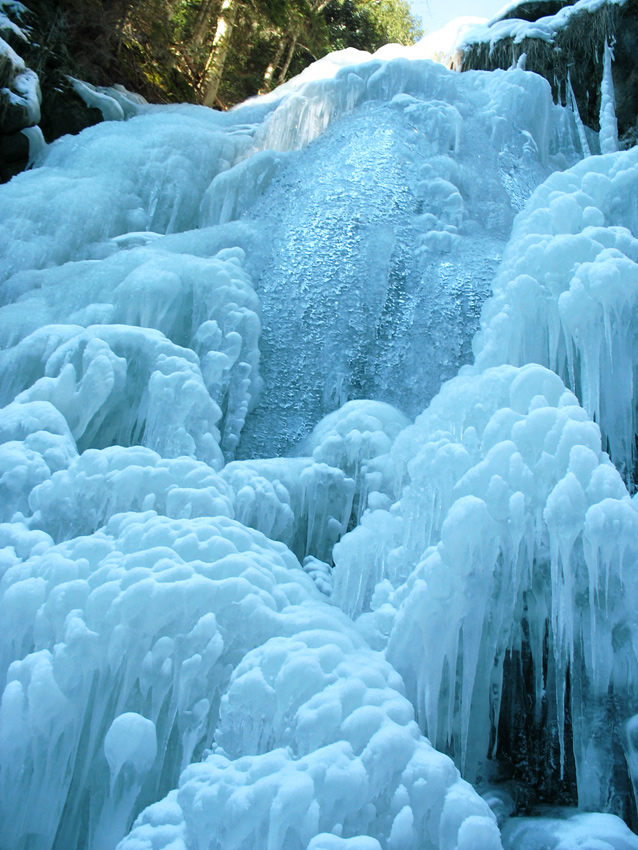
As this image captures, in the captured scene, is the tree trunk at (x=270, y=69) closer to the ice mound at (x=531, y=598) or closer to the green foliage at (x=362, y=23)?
the green foliage at (x=362, y=23)

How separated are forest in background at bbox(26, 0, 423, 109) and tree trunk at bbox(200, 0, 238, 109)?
13 mm

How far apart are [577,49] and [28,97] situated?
18.2 ft

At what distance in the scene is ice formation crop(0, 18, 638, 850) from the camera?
2.18 metres

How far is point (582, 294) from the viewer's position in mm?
3699

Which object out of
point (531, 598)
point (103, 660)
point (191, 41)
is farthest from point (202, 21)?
point (103, 660)

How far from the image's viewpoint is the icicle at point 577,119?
720 cm

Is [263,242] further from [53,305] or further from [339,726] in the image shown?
[339,726]

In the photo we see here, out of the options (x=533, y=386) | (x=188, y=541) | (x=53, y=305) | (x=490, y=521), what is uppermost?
(x=53, y=305)

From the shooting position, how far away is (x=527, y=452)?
287cm

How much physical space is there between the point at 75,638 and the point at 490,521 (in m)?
1.49

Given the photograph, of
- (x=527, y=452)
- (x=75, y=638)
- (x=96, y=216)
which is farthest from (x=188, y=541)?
(x=96, y=216)

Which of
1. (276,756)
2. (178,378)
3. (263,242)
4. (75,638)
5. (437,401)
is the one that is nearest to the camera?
(276,756)

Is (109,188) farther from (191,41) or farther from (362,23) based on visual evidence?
(362,23)

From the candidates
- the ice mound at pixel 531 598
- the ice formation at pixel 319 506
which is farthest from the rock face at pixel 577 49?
the ice mound at pixel 531 598
